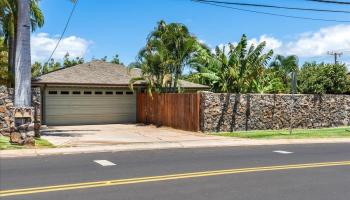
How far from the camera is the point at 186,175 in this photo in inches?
405

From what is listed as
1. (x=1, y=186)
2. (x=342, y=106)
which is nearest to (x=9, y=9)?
(x=1, y=186)

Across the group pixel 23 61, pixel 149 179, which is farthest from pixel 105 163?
pixel 23 61

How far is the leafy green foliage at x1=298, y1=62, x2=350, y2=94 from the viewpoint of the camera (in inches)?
1043

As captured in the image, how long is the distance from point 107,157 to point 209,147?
15.1 ft

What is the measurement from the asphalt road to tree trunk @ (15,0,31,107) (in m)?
3.35

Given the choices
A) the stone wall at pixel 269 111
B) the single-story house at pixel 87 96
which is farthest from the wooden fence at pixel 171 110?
the single-story house at pixel 87 96

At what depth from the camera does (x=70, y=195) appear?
26.6 ft

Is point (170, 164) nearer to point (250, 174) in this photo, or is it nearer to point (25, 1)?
point (250, 174)

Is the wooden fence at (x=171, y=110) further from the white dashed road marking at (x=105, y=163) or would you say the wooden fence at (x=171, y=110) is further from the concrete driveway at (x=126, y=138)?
the white dashed road marking at (x=105, y=163)

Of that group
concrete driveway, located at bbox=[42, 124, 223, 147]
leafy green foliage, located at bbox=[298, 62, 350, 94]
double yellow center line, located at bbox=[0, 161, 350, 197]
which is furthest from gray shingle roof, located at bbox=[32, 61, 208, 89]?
double yellow center line, located at bbox=[0, 161, 350, 197]

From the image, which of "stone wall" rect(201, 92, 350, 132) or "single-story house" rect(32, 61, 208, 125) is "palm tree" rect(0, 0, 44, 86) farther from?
"stone wall" rect(201, 92, 350, 132)

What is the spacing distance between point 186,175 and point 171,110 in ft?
46.4

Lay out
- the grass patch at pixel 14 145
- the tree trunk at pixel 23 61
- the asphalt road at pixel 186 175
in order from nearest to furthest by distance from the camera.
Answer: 1. the asphalt road at pixel 186 175
2. the grass patch at pixel 14 145
3. the tree trunk at pixel 23 61

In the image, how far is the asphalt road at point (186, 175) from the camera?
829 centimetres
